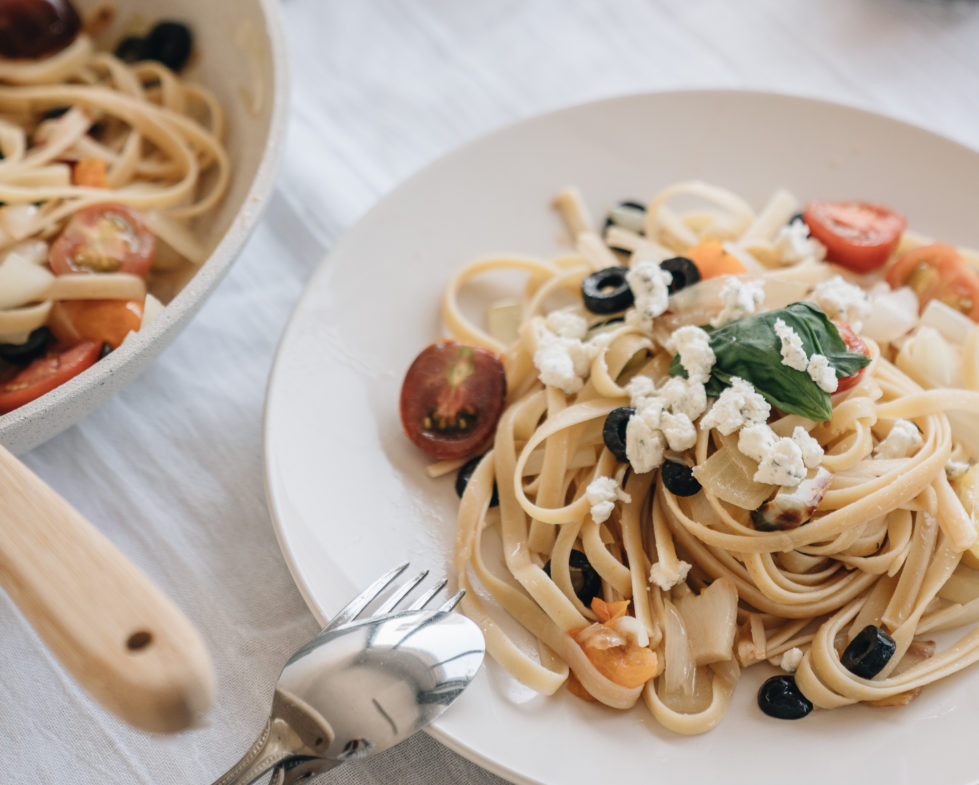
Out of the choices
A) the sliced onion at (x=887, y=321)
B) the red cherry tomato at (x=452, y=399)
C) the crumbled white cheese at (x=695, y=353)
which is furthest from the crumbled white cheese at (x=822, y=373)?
the red cherry tomato at (x=452, y=399)

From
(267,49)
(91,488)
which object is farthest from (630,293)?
(91,488)

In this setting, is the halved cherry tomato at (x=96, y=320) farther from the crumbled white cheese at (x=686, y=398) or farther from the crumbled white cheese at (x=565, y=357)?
the crumbled white cheese at (x=686, y=398)

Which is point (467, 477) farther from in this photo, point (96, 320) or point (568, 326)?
point (96, 320)

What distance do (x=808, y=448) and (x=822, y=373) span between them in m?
0.19

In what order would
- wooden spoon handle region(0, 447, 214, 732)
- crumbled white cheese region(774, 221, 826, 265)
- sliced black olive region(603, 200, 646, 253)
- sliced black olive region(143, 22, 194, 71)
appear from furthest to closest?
sliced black olive region(143, 22, 194, 71) → sliced black olive region(603, 200, 646, 253) → crumbled white cheese region(774, 221, 826, 265) → wooden spoon handle region(0, 447, 214, 732)

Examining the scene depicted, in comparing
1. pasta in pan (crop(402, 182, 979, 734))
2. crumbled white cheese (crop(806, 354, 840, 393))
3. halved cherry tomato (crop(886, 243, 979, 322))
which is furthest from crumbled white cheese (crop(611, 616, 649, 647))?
halved cherry tomato (crop(886, 243, 979, 322))

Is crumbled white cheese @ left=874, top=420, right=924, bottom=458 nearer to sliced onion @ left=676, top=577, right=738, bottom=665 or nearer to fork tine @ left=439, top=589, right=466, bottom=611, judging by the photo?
sliced onion @ left=676, top=577, right=738, bottom=665

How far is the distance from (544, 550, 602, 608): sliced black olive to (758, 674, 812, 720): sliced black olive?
49cm

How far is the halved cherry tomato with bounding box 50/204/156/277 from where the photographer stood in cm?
278

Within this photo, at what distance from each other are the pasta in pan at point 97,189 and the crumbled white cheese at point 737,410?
1641 millimetres

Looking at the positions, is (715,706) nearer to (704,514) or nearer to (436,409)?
(704,514)

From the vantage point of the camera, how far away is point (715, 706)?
2.14 m

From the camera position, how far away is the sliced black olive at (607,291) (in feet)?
8.96

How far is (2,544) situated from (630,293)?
5.89 feet
